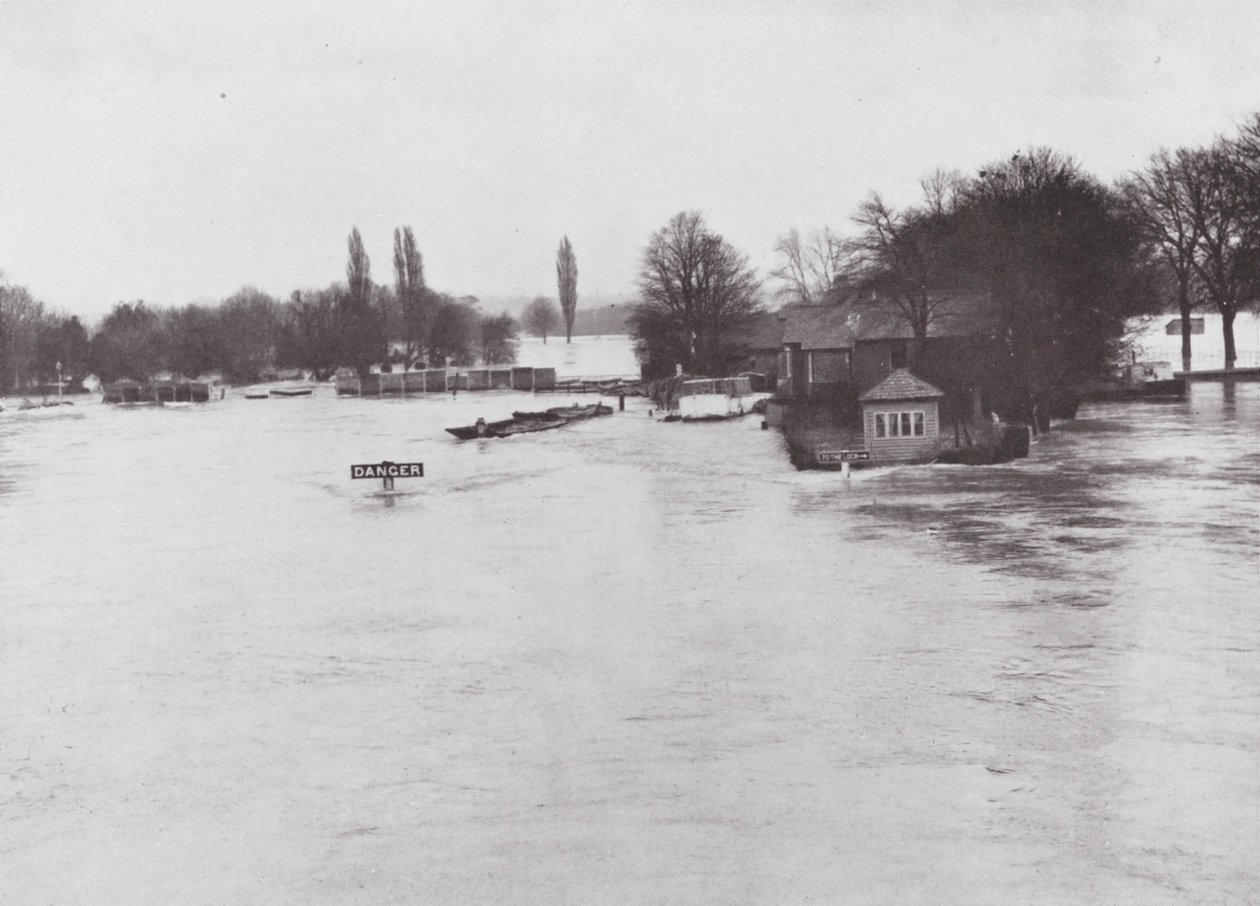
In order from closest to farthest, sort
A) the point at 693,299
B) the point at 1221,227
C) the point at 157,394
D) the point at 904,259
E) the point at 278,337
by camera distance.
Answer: the point at 904,259 → the point at 1221,227 → the point at 693,299 → the point at 157,394 → the point at 278,337

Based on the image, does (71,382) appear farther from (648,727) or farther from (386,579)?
(648,727)

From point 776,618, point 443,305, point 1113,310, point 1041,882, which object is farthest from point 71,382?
point 1041,882

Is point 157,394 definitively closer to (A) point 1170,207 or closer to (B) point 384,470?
(B) point 384,470

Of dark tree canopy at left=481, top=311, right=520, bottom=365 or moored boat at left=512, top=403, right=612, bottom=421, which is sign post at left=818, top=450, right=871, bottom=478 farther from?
dark tree canopy at left=481, top=311, right=520, bottom=365

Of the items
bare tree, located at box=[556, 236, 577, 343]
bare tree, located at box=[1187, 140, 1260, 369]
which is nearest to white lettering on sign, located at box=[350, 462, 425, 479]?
bare tree, located at box=[1187, 140, 1260, 369]

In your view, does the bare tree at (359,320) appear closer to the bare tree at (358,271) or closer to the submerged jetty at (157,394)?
the bare tree at (358,271)

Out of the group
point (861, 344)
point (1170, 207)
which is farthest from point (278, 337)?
point (1170, 207)
